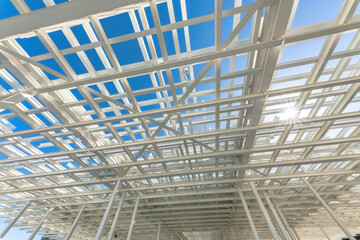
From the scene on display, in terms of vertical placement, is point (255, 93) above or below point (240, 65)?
below

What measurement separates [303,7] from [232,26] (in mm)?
2140

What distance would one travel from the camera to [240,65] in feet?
21.7

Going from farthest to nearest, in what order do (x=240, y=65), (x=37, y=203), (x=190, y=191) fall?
(x=37, y=203) < (x=190, y=191) < (x=240, y=65)

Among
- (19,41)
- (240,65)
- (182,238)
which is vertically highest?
(182,238)

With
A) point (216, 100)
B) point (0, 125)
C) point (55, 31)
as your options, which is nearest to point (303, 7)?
point (216, 100)

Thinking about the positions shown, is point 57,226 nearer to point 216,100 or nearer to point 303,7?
point 216,100

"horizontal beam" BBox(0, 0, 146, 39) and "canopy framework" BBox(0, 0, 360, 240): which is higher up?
"canopy framework" BBox(0, 0, 360, 240)

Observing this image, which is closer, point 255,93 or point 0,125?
point 255,93

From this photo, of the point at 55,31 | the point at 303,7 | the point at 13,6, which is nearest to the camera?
the point at 13,6

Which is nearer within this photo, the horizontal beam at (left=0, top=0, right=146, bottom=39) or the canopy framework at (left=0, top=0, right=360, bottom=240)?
the horizontal beam at (left=0, top=0, right=146, bottom=39)

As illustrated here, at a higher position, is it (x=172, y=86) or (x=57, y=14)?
(x=172, y=86)

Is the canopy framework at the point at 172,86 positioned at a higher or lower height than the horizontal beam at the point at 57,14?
higher

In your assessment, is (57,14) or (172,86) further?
(172,86)

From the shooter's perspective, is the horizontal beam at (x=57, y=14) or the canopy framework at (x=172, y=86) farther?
the canopy framework at (x=172, y=86)
